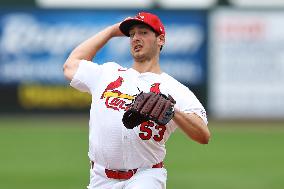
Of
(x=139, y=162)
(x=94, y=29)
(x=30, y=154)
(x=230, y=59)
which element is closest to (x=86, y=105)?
(x=94, y=29)

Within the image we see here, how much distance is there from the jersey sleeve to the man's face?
1.14 feet

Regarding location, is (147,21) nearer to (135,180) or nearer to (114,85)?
(114,85)

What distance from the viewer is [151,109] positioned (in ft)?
19.2

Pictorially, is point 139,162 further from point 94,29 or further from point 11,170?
point 94,29

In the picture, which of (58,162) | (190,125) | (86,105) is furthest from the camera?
(86,105)

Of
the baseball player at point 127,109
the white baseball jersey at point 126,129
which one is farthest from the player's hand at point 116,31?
the white baseball jersey at point 126,129

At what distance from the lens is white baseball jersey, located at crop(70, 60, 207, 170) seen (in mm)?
6414

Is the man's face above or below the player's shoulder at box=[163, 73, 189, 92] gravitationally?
above

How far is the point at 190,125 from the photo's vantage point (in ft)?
19.9

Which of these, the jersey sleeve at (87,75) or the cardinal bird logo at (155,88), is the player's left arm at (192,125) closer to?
the cardinal bird logo at (155,88)

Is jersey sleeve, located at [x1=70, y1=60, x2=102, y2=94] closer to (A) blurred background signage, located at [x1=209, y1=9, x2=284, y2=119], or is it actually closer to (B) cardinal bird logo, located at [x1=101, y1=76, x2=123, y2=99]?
(B) cardinal bird logo, located at [x1=101, y1=76, x2=123, y2=99]

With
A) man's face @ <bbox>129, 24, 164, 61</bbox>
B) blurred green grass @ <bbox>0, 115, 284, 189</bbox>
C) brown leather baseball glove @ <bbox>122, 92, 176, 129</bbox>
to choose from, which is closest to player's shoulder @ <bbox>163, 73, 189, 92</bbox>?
man's face @ <bbox>129, 24, 164, 61</bbox>

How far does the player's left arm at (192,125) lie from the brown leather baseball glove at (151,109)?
10cm

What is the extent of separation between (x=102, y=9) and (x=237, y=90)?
12.0 feet
